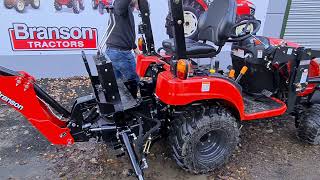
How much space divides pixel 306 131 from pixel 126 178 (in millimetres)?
2186

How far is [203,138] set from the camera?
313 centimetres

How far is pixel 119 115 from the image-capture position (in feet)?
9.29

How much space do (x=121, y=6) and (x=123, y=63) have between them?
757 millimetres

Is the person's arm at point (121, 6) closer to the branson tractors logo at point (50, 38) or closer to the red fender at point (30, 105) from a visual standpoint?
the red fender at point (30, 105)

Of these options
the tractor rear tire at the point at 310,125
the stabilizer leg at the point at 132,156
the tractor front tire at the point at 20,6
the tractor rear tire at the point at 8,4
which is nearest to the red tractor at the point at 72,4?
the tractor front tire at the point at 20,6

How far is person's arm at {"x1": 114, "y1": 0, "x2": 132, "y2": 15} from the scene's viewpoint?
3586 millimetres

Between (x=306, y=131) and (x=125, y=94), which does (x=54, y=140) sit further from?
(x=306, y=131)

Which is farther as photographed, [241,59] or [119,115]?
[241,59]

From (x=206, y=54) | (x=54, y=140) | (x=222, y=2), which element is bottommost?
(x=54, y=140)

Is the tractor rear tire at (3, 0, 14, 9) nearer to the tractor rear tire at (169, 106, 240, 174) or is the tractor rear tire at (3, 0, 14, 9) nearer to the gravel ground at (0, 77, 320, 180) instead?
the gravel ground at (0, 77, 320, 180)

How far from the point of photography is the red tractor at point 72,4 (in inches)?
215

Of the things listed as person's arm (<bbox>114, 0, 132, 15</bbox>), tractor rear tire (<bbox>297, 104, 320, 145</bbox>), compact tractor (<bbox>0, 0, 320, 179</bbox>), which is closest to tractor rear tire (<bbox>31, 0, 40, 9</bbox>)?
person's arm (<bbox>114, 0, 132, 15</bbox>)

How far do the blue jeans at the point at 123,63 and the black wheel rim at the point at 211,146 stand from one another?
4.33ft

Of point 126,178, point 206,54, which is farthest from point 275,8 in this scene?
point 126,178
